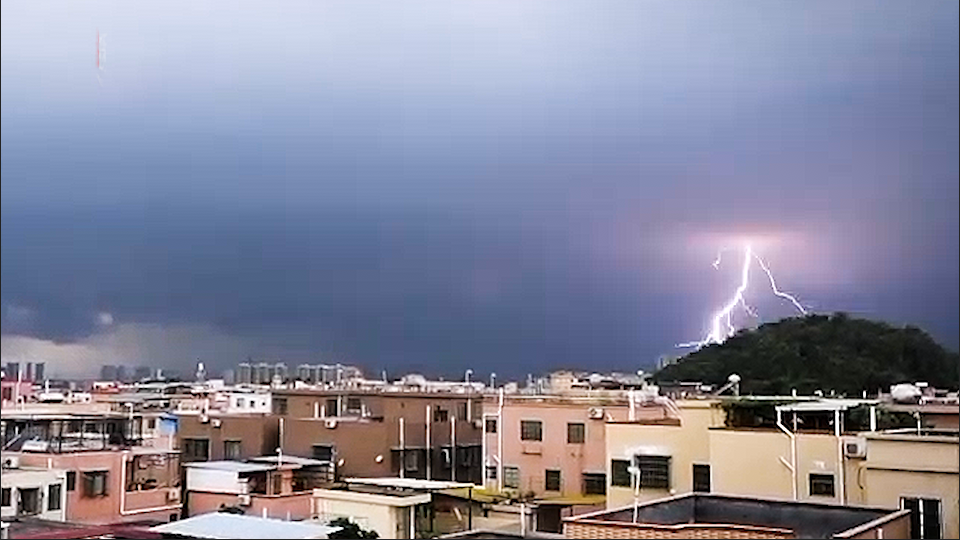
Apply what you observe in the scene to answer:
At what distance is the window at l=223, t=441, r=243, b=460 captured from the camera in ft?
32.9

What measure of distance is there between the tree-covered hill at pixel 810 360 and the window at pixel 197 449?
14.0ft

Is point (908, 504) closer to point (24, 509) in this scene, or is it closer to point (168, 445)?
point (24, 509)

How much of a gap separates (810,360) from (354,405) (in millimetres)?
4434

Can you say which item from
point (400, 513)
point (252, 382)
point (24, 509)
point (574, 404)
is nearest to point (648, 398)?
point (574, 404)

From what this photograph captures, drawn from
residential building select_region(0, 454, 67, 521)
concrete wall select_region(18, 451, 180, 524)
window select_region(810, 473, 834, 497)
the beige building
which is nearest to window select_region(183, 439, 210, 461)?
concrete wall select_region(18, 451, 180, 524)

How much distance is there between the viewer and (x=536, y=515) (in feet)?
25.0

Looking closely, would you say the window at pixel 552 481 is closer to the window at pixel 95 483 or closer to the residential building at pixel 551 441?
the residential building at pixel 551 441

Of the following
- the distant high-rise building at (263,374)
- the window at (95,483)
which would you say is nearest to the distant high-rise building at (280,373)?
the distant high-rise building at (263,374)

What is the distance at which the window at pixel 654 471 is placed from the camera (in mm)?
6941

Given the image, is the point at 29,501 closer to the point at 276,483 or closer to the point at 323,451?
the point at 276,483

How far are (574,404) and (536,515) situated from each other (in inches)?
79.2

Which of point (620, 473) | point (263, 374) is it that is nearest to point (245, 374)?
point (263, 374)

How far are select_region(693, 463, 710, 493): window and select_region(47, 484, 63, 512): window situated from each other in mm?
3995

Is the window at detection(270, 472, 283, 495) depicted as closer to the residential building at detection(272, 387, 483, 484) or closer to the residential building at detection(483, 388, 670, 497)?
the residential building at detection(272, 387, 483, 484)
